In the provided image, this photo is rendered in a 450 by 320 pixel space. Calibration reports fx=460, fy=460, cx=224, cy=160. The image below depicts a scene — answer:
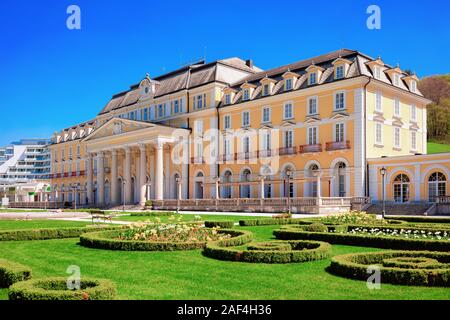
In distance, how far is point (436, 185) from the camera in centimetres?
3203

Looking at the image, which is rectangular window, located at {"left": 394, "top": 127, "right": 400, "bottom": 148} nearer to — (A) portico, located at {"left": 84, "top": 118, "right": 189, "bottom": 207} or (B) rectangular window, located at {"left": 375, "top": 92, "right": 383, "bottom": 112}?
(B) rectangular window, located at {"left": 375, "top": 92, "right": 383, "bottom": 112}

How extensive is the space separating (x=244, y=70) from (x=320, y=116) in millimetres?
15893

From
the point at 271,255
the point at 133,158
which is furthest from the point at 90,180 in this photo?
the point at 271,255

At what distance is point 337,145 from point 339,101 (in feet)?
11.8

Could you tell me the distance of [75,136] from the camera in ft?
239

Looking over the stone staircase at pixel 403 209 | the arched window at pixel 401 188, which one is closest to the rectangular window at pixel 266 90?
the arched window at pixel 401 188

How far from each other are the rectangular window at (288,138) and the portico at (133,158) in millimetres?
11870

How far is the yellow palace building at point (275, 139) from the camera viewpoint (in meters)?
34.8

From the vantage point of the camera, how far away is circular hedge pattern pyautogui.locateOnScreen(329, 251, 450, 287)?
822 centimetres

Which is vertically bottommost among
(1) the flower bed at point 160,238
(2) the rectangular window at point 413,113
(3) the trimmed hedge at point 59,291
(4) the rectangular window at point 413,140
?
(1) the flower bed at point 160,238

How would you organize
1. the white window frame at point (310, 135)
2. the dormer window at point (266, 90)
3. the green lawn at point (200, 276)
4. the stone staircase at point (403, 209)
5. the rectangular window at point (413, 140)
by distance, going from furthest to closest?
the dormer window at point (266, 90) → the rectangular window at point (413, 140) → the white window frame at point (310, 135) → the stone staircase at point (403, 209) → the green lawn at point (200, 276)

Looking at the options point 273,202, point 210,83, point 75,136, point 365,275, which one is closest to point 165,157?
point 210,83

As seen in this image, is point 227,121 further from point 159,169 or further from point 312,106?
point 312,106

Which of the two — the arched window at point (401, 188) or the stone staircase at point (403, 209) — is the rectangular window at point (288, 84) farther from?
the stone staircase at point (403, 209)
